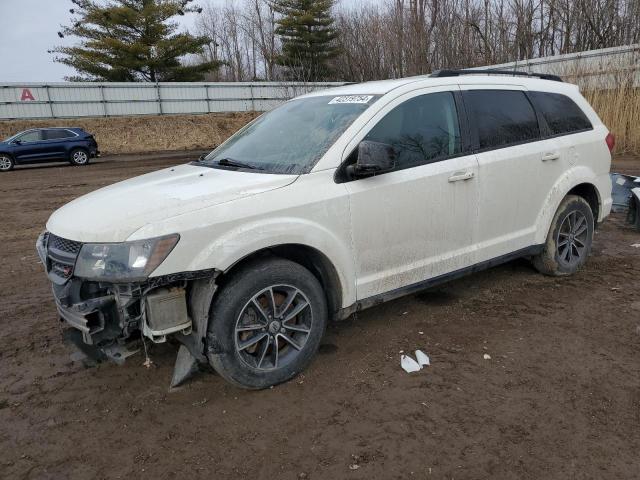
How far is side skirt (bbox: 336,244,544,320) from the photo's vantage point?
142 inches

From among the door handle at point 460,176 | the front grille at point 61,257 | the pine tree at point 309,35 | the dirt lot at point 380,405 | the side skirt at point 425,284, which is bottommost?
the dirt lot at point 380,405

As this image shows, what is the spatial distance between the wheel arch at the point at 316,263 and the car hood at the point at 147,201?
388mm

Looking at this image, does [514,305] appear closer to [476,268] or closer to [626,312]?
[476,268]

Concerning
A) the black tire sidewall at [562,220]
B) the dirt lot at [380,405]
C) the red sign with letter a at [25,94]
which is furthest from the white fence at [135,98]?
the dirt lot at [380,405]

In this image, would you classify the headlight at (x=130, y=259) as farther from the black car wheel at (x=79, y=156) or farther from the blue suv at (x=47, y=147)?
the black car wheel at (x=79, y=156)

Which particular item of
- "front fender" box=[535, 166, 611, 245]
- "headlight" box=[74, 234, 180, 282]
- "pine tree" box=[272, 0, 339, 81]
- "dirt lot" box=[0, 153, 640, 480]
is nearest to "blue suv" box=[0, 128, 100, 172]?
"dirt lot" box=[0, 153, 640, 480]

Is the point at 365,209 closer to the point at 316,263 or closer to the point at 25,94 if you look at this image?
the point at 316,263

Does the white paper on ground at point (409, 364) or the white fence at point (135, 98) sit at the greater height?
the white fence at point (135, 98)

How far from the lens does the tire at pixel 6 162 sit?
63.1 feet

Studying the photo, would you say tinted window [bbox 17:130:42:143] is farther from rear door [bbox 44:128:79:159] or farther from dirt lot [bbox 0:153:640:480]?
dirt lot [bbox 0:153:640:480]

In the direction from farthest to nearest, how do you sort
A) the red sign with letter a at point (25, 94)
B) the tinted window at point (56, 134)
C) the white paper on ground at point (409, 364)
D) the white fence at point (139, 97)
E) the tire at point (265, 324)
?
the red sign with letter a at point (25, 94) → the white fence at point (139, 97) → the tinted window at point (56, 134) → the white paper on ground at point (409, 364) → the tire at point (265, 324)

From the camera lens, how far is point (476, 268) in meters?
4.27

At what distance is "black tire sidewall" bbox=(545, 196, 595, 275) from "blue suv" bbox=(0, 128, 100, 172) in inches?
793

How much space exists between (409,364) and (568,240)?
2.49 metres
